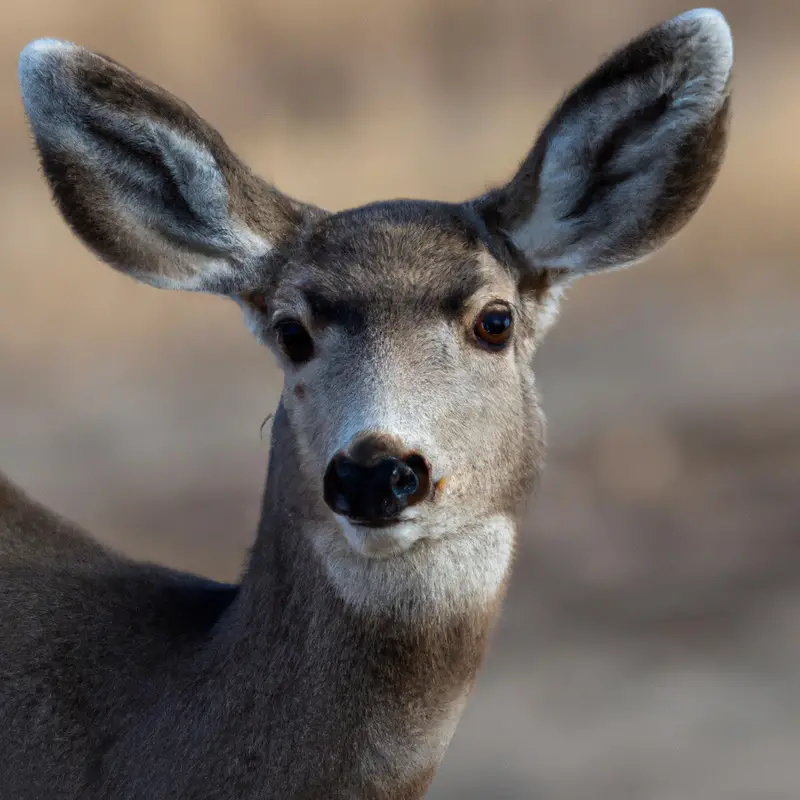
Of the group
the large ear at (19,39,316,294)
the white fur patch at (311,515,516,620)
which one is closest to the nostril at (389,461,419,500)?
the white fur patch at (311,515,516,620)

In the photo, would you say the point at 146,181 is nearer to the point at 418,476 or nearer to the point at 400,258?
the point at 400,258

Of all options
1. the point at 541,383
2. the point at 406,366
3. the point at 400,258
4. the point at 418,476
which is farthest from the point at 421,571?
the point at 541,383

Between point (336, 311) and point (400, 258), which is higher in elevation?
point (400, 258)

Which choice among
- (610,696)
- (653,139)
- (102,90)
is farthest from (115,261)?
(610,696)

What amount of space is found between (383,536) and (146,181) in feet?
4.29

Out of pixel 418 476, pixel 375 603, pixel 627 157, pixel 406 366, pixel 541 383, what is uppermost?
pixel 541 383

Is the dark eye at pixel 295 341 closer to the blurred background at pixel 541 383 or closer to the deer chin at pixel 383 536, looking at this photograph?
the deer chin at pixel 383 536

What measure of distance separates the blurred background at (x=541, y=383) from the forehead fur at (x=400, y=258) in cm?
366

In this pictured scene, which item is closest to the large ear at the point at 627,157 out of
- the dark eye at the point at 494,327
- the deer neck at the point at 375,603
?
the dark eye at the point at 494,327

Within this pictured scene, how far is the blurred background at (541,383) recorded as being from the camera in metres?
8.11

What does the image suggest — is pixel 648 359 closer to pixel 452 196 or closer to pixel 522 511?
pixel 452 196

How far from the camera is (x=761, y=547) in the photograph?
30.9 feet

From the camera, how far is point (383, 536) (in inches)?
139

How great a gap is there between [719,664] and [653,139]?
16.1ft
